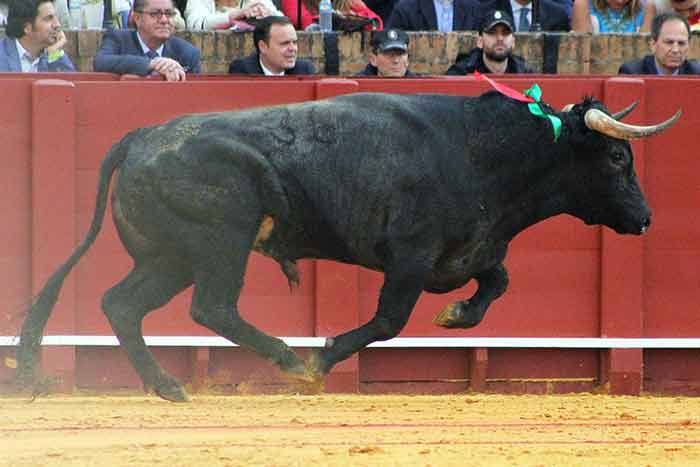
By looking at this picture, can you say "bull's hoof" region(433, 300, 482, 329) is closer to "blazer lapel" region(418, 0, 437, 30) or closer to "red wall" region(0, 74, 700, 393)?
"red wall" region(0, 74, 700, 393)

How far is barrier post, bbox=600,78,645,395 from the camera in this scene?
11.1 meters

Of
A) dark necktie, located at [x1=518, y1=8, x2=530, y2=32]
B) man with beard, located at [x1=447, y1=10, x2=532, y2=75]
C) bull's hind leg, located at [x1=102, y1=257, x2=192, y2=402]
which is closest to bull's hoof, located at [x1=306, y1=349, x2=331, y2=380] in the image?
bull's hind leg, located at [x1=102, y1=257, x2=192, y2=402]

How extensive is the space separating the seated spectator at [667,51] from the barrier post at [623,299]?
68 cm

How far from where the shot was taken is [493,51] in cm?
1150

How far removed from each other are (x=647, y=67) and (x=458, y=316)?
3.81 m

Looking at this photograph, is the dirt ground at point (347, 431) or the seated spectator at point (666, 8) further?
the seated spectator at point (666, 8)

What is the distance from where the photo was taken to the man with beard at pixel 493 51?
11430mm

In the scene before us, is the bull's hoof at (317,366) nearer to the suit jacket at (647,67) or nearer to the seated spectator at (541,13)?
the suit jacket at (647,67)

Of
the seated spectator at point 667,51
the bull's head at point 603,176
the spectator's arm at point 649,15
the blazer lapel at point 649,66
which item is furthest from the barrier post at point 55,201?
the spectator's arm at point 649,15

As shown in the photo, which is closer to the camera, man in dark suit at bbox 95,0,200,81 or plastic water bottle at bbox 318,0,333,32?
man in dark suit at bbox 95,0,200,81

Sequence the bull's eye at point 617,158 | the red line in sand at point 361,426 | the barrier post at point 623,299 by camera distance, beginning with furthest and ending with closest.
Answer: the barrier post at point 623,299
the bull's eye at point 617,158
the red line in sand at point 361,426

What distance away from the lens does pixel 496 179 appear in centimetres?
870

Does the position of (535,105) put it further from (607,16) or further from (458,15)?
(607,16)

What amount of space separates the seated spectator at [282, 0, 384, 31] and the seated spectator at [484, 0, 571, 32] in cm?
81
